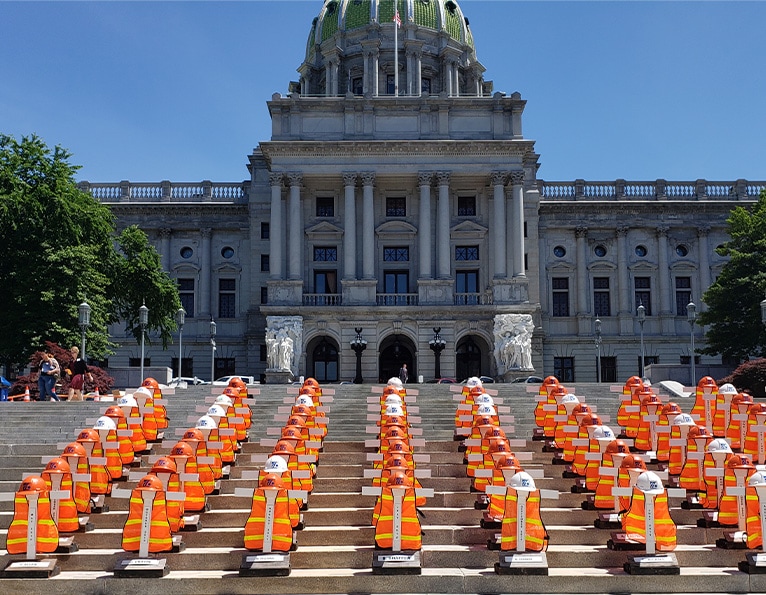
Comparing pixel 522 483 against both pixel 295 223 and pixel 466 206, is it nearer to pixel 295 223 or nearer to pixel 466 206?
pixel 295 223

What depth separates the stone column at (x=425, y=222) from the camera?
53.4 metres

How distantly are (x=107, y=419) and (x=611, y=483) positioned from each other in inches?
347

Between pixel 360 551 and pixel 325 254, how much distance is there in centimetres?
4262

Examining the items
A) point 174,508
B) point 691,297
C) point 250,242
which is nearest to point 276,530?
point 174,508

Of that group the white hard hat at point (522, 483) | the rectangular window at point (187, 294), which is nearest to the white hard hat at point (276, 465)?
the white hard hat at point (522, 483)

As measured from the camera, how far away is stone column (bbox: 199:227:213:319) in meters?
60.8

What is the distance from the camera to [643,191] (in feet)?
205

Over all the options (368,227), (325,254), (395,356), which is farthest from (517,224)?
(325,254)

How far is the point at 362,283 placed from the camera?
52.8m

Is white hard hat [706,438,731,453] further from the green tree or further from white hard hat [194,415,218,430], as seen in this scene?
the green tree

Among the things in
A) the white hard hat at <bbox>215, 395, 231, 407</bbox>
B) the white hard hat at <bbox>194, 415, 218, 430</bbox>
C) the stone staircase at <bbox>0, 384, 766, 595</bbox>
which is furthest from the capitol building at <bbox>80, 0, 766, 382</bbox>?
the white hard hat at <bbox>194, 415, 218, 430</bbox>

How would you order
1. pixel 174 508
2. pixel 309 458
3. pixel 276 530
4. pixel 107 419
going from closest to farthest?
pixel 276 530, pixel 174 508, pixel 309 458, pixel 107 419

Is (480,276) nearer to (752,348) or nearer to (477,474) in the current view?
(752,348)

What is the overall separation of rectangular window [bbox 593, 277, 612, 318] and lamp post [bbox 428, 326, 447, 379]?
14181 mm
